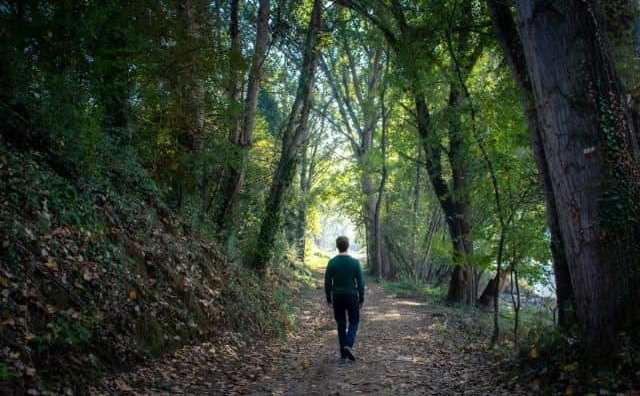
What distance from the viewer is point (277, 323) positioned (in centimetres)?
1102

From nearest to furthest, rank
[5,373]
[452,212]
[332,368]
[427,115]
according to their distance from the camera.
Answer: [5,373]
[332,368]
[427,115]
[452,212]

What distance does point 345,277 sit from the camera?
25.4 feet

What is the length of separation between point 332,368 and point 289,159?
7.39 m

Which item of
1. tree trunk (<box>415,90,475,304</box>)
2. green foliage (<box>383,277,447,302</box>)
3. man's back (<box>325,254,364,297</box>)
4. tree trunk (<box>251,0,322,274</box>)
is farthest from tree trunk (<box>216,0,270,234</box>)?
green foliage (<box>383,277,447,302</box>)

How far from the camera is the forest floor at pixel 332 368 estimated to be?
5.84 meters

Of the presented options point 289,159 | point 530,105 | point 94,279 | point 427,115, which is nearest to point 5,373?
point 94,279

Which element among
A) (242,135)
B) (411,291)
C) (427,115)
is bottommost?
(411,291)

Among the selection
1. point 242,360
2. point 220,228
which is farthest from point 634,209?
point 220,228

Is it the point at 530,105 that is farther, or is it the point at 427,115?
the point at 427,115

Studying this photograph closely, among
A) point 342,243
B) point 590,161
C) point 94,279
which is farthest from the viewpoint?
point 342,243

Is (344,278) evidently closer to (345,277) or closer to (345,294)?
(345,277)

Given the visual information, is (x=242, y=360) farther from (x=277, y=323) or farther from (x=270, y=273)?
(x=270, y=273)

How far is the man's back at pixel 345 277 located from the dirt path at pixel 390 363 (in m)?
1.22

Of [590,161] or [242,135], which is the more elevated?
[242,135]
